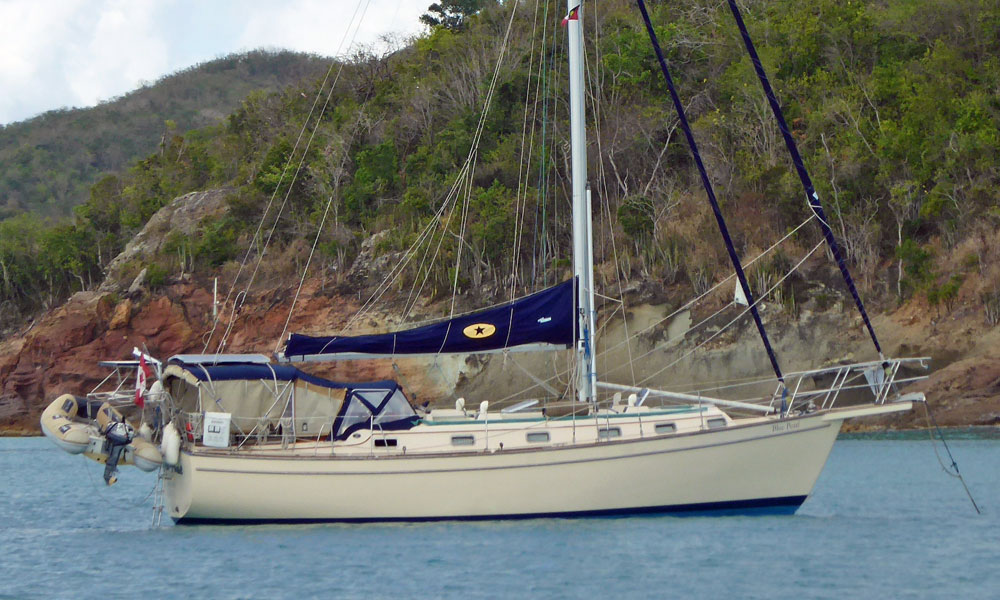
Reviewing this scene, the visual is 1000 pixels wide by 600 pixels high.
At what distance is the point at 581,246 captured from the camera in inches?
758

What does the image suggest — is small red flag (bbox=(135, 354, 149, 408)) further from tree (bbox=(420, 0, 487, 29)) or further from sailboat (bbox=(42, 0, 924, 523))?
tree (bbox=(420, 0, 487, 29))

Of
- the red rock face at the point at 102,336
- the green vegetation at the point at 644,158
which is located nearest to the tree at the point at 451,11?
the green vegetation at the point at 644,158

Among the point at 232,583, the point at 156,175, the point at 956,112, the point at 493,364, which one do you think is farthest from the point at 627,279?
the point at 156,175

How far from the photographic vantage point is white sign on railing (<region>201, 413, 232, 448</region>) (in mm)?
18172

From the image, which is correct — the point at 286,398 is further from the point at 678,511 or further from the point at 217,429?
the point at 678,511

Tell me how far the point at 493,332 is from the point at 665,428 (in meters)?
3.35

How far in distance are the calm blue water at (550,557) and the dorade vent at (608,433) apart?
133 cm

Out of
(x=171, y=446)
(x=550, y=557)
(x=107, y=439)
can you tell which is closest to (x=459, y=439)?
(x=550, y=557)

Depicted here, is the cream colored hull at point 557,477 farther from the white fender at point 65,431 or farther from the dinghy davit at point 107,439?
the white fender at point 65,431

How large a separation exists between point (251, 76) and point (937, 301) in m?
114

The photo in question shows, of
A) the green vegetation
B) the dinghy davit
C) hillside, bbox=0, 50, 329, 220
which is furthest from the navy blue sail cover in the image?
hillside, bbox=0, 50, 329, 220

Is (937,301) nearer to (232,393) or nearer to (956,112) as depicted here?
(956,112)

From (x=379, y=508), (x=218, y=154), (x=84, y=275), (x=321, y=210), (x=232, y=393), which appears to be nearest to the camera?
(x=379, y=508)

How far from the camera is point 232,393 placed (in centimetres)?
1944
